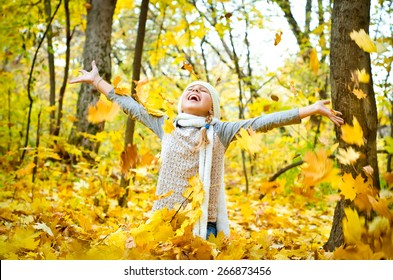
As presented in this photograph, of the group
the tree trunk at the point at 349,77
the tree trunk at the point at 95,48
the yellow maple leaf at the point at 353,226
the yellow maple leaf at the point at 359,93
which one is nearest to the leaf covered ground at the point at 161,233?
the yellow maple leaf at the point at 353,226

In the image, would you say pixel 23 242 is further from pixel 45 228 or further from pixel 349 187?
pixel 349 187

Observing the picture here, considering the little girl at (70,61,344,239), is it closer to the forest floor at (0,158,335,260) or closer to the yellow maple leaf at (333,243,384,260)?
the forest floor at (0,158,335,260)

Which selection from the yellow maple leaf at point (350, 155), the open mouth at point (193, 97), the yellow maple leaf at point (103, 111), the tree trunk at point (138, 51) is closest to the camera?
the yellow maple leaf at point (350, 155)

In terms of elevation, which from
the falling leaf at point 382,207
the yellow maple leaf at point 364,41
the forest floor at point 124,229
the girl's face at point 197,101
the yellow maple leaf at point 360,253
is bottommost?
the forest floor at point 124,229

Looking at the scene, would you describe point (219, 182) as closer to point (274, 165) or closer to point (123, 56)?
point (274, 165)

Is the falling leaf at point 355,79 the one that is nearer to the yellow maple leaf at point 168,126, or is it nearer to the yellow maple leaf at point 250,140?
the yellow maple leaf at point 250,140

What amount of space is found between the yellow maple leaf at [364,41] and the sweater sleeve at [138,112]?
119 cm

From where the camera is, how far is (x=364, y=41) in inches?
68.7

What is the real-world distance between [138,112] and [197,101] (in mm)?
386

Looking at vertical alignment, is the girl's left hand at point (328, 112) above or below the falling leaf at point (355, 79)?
below

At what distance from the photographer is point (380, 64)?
152 inches

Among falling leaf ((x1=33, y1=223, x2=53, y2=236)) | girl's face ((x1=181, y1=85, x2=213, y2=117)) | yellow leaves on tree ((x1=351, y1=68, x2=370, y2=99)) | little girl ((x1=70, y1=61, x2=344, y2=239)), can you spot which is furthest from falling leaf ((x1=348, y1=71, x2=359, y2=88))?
falling leaf ((x1=33, y1=223, x2=53, y2=236))

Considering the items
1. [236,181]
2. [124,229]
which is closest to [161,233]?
[124,229]

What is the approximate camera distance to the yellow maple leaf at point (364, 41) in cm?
165
